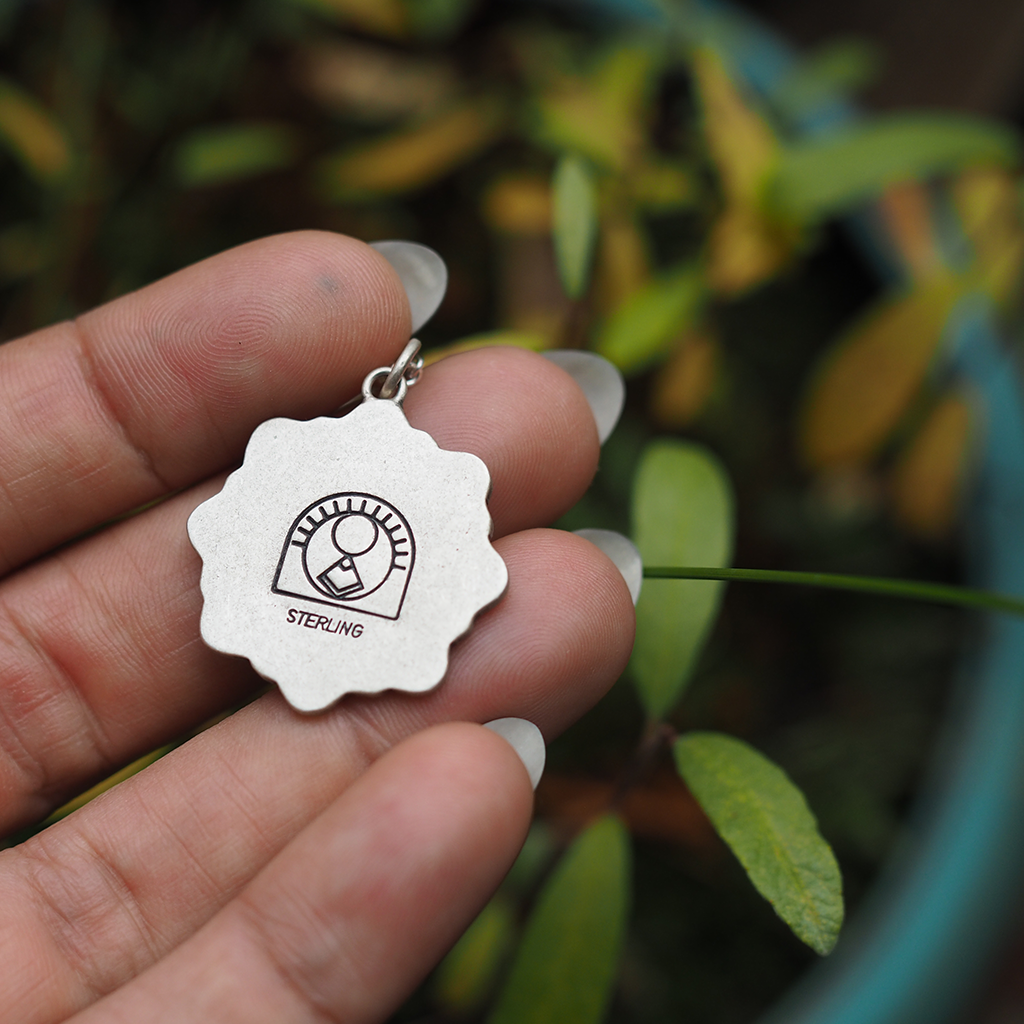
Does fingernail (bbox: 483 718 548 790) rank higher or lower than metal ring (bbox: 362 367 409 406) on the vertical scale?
lower

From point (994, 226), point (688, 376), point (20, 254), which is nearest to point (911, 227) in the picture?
point (994, 226)

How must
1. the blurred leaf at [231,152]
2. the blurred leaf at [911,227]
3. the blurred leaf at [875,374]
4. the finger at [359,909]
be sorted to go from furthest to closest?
the blurred leaf at [911,227] → the blurred leaf at [231,152] → the blurred leaf at [875,374] → the finger at [359,909]

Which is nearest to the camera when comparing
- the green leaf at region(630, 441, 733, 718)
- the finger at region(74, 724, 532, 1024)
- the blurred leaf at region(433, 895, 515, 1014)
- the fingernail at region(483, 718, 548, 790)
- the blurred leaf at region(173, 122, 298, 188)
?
the finger at region(74, 724, 532, 1024)

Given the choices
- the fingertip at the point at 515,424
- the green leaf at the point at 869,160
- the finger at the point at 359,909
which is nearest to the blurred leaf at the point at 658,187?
the green leaf at the point at 869,160

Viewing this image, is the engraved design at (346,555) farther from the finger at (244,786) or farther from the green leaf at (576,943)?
the green leaf at (576,943)

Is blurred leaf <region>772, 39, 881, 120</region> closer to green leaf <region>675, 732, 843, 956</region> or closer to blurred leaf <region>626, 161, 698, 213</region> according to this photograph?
blurred leaf <region>626, 161, 698, 213</region>

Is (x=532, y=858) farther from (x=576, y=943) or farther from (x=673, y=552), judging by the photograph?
(x=673, y=552)

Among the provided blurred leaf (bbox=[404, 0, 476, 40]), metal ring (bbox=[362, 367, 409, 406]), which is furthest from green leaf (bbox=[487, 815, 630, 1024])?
blurred leaf (bbox=[404, 0, 476, 40])
